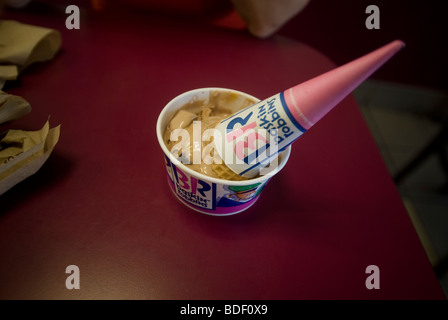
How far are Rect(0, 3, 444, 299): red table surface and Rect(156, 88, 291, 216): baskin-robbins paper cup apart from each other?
28mm

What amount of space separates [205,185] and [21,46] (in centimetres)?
64

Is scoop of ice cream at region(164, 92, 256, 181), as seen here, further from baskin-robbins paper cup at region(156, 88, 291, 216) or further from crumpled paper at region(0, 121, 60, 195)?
crumpled paper at region(0, 121, 60, 195)

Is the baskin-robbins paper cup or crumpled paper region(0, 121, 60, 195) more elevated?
crumpled paper region(0, 121, 60, 195)

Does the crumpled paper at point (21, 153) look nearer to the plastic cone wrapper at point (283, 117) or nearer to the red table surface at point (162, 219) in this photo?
the red table surface at point (162, 219)

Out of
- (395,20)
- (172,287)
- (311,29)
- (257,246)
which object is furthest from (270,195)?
(395,20)

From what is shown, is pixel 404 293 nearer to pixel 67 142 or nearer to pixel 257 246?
pixel 257 246

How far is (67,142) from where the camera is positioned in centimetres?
66

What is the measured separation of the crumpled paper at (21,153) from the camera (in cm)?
53

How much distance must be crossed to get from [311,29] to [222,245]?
1696 mm

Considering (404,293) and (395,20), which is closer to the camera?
(404,293)

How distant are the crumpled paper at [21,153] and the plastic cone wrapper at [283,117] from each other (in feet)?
1.09

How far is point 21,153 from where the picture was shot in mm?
536

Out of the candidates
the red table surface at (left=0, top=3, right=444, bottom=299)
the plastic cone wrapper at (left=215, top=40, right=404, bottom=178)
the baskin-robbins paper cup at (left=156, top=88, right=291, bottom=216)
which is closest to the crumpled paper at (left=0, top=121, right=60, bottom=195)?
the red table surface at (left=0, top=3, right=444, bottom=299)

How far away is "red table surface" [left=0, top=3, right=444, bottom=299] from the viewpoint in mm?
505
